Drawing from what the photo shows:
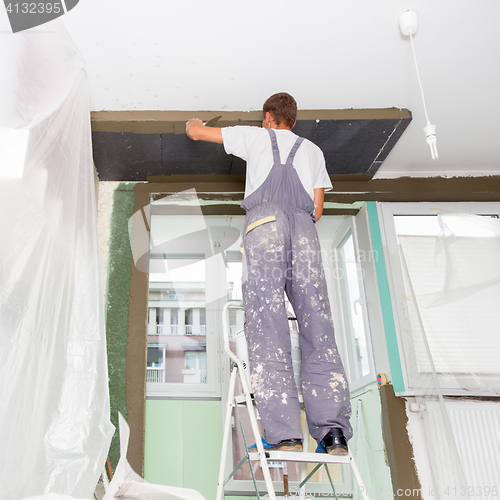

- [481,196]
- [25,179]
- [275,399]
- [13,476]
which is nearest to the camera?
[13,476]

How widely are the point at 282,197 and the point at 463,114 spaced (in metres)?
1.16

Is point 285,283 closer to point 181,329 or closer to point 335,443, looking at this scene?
point 335,443

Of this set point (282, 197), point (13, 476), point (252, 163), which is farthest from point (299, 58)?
point (13, 476)

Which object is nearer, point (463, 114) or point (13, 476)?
point (13, 476)

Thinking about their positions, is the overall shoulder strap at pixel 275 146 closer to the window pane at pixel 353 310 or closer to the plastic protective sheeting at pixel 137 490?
the window pane at pixel 353 310

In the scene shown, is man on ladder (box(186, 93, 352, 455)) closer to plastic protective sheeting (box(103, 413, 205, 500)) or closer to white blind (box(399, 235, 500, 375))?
plastic protective sheeting (box(103, 413, 205, 500))

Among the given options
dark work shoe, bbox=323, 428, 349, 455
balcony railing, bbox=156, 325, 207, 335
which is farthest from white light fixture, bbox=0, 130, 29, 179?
balcony railing, bbox=156, 325, 207, 335

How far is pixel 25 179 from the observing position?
1215 mm

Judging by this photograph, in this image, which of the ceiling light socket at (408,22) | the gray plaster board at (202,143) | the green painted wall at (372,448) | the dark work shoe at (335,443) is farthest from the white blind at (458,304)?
the ceiling light socket at (408,22)

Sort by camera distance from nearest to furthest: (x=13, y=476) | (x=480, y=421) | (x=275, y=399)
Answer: (x=13, y=476) < (x=275, y=399) < (x=480, y=421)

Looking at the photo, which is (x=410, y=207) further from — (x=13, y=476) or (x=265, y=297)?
(x=13, y=476)


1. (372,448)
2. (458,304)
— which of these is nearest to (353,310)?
(458,304)

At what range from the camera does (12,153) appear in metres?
1.18

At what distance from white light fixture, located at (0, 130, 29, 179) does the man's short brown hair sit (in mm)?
1066
